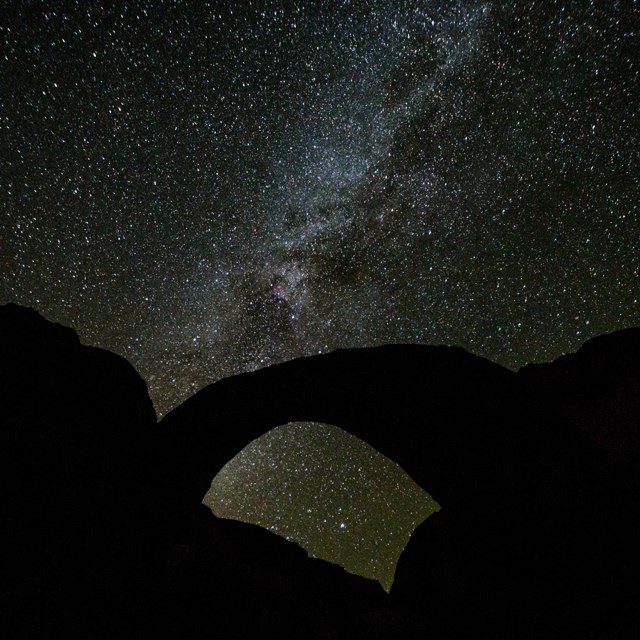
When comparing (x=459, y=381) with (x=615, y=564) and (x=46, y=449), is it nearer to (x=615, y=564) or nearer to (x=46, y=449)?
(x=615, y=564)

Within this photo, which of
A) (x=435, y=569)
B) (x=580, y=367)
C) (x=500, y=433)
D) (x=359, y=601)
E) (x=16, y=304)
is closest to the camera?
(x=500, y=433)

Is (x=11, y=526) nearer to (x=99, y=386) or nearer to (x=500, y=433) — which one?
(x=99, y=386)

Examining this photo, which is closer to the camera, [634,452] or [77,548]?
[77,548]

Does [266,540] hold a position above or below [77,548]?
below

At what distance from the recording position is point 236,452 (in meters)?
2.81

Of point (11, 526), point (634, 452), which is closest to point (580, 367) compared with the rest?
point (634, 452)

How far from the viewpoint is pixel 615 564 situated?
2.11 metres

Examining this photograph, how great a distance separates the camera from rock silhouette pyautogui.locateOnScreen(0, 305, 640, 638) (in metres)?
2.19

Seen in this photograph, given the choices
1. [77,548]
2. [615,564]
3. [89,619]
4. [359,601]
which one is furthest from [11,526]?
[615,564]

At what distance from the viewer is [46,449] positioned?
265 cm

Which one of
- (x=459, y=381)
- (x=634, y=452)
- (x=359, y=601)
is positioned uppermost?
(x=459, y=381)

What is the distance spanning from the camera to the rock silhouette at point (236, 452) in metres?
2.19

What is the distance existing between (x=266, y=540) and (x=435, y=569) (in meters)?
1.77

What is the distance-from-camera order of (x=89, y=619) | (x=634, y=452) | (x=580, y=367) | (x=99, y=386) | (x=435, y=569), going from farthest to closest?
(x=580, y=367) → (x=634, y=452) → (x=435, y=569) → (x=99, y=386) → (x=89, y=619)
